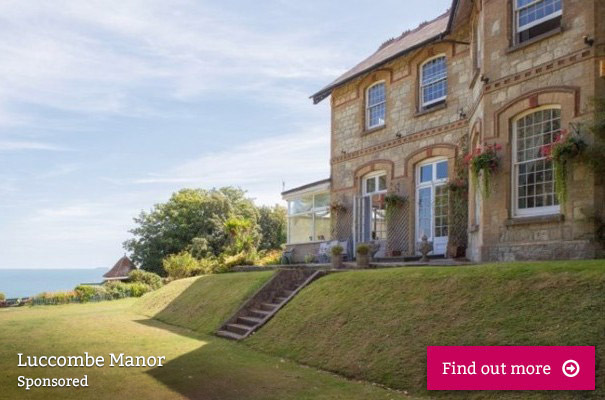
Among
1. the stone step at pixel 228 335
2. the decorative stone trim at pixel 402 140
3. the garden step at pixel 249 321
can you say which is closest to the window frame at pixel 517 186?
the decorative stone trim at pixel 402 140

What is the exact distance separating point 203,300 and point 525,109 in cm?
1083

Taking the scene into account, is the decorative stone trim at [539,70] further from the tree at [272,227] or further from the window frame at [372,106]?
the tree at [272,227]

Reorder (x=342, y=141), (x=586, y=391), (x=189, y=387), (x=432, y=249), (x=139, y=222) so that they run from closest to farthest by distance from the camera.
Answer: (x=586, y=391) → (x=189, y=387) → (x=432, y=249) → (x=342, y=141) → (x=139, y=222)

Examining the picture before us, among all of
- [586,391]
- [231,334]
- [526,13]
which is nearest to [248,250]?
[231,334]

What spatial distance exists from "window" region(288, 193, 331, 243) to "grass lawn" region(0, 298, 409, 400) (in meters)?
11.1

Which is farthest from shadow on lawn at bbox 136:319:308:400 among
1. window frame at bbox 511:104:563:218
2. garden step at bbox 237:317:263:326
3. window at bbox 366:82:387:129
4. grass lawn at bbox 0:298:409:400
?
window at bbox 366:82:387:129

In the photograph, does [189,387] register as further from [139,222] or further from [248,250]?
[139,222]

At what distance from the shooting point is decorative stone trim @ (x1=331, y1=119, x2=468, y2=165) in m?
17.4

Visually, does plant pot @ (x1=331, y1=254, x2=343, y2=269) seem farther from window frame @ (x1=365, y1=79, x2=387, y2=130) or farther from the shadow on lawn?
window frame @ (x1=365, y1=79, x2=387, y2=130)

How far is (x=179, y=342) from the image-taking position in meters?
12.4

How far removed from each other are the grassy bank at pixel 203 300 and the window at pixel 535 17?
9.13 meters

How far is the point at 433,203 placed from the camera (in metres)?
18.0

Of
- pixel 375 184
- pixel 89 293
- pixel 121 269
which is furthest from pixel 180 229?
pixel 375 184

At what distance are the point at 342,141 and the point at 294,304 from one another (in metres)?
11.0
